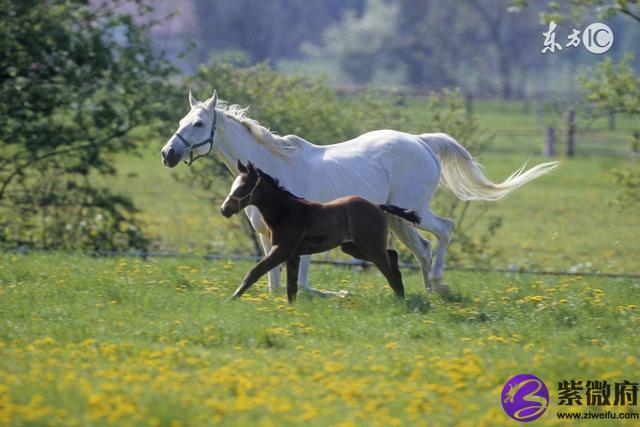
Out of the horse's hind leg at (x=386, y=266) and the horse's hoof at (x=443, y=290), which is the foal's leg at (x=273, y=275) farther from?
the horse's hoof at (x=443, y=290)

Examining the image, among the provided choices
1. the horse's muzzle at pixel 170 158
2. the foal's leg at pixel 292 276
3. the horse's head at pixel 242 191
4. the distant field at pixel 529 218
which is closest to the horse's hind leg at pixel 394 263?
the foal's leg at pixel 292 276

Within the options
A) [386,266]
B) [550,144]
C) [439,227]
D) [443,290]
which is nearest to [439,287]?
A: [443,290]

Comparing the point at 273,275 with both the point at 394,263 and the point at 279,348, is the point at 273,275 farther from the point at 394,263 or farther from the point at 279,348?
the point at 279,348

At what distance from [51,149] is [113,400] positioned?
34.1ft

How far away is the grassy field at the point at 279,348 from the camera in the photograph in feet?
20.6

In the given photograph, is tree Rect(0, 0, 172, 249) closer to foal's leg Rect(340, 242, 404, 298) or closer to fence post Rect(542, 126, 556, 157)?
foal's leg Rect(340, 242, 404, 298)

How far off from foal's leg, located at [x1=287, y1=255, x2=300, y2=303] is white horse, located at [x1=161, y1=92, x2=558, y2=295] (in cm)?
47

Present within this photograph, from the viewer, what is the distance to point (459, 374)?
277 inches

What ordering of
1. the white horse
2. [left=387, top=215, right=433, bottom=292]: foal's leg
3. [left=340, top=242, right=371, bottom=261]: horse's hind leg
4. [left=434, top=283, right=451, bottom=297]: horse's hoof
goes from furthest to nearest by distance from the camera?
[left=387, top=215, right=433, bottom=292]: foal's leg < [left=434, top=283, right=451, bottom=297]: horse's hoof < the white horse < [left=340, top=242, right=371, bottom=261]: horse's hind leg

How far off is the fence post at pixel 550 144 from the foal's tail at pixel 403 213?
25.2 metres

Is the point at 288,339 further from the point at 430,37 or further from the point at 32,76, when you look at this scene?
the point at 430,37

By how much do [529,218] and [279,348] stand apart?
17101 millimetres

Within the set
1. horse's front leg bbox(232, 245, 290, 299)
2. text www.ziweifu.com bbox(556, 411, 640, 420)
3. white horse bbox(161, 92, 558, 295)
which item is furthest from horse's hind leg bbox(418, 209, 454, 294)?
text www.ziweifu.com bbox(556, 411, 640, 420)

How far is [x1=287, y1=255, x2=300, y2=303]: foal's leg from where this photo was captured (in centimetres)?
932
